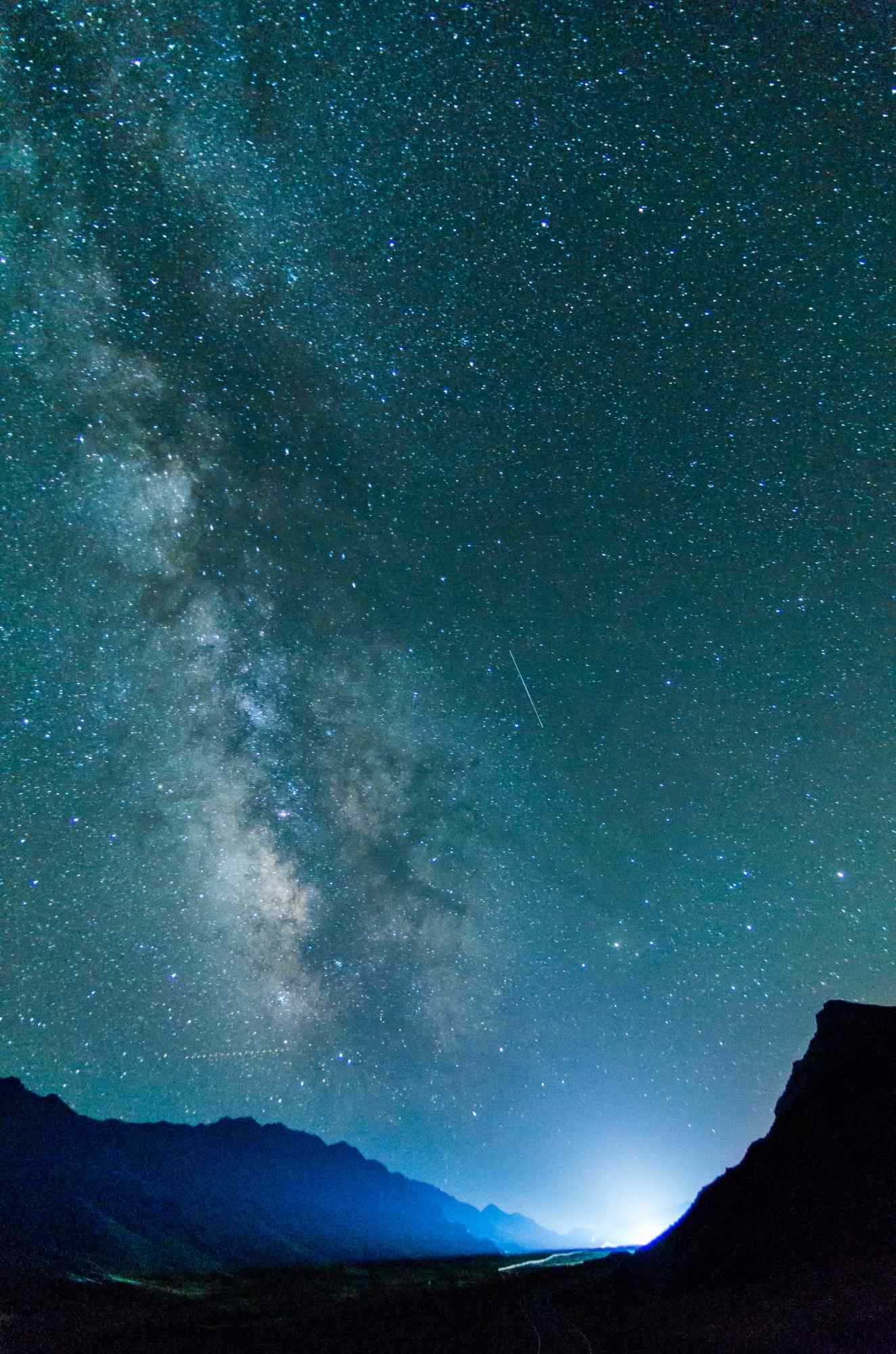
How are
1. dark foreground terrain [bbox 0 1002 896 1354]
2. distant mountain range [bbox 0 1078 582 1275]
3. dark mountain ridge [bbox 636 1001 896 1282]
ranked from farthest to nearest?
1. distant mountain range [bbox 0 1078 582 1275]
2. dark mountain ridge [bbox 636 1001 896 1282]
3. dark foreground terrain [bbox 0 1002 896 1354]

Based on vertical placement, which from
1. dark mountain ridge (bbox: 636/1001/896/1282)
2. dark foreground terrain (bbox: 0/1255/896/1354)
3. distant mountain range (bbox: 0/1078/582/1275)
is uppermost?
dark mountain ridge (bbox: 636/1001/896/1282)

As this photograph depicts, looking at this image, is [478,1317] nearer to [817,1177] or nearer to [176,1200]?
[817,1177]

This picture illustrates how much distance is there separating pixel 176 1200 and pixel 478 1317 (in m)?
64.2

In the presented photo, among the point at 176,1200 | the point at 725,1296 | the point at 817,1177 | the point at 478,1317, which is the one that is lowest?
the point at 176,1200

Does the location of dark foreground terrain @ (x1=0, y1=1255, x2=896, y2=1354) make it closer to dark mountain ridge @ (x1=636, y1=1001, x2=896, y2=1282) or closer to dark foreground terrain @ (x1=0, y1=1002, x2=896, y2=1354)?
dark foreground terrain @ (x1=0, y1=1002, x2=896, y2=1354)

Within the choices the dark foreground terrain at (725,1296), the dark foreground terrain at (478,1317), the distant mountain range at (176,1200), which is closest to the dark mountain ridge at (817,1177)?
the dark foreground terrain at (725,1296)

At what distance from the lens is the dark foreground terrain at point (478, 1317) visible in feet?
30.1

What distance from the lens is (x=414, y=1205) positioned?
128625 millimetres

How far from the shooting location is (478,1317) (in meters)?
16.6

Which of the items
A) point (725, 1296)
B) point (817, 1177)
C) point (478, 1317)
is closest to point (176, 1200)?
point (478, 1317)

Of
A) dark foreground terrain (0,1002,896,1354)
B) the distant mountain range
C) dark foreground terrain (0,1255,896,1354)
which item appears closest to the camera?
dark foreground terrain (0,1255,896,1354)

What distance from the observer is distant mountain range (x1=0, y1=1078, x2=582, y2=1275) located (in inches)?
1603

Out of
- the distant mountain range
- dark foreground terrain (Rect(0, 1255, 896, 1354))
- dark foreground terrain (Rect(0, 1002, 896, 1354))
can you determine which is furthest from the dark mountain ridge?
the distant mountain range

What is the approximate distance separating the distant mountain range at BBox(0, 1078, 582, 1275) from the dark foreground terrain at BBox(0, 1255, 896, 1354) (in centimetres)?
1495
